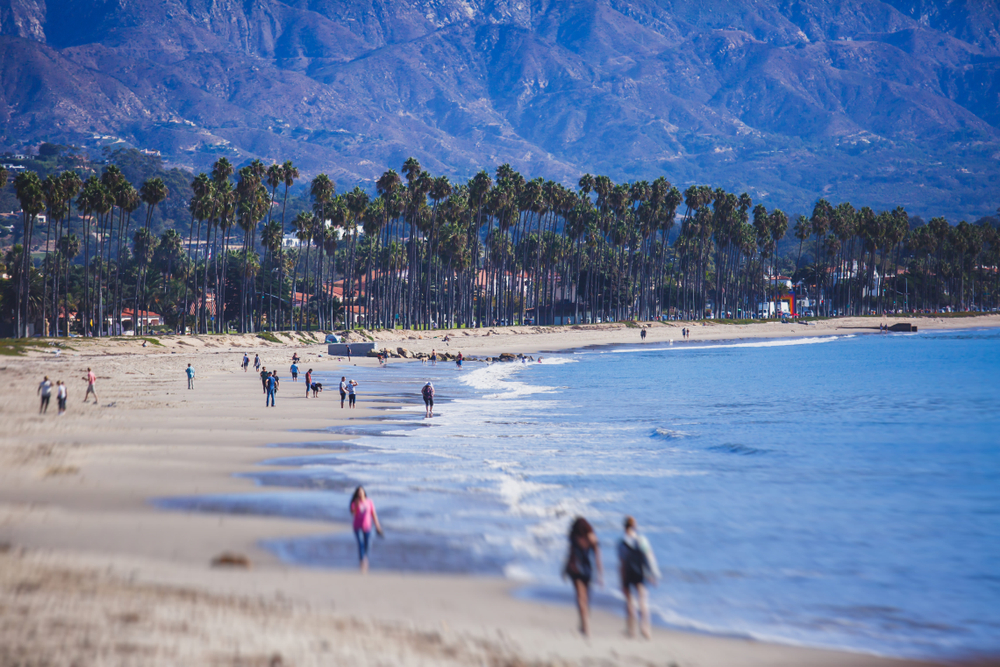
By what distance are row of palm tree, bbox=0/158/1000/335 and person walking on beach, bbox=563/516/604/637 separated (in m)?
63.7

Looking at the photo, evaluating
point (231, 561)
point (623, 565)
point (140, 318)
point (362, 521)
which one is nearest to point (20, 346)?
point (231, 561)

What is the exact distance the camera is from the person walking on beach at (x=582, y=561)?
890cm

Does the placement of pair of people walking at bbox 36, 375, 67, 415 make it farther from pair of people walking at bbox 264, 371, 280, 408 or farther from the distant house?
the distant house

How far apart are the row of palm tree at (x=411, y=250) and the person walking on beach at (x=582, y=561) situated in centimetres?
6368

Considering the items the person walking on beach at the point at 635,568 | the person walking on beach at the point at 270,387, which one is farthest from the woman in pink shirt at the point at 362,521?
the person walking on beach at the point at 270,387

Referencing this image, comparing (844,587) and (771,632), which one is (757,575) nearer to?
(844,587)

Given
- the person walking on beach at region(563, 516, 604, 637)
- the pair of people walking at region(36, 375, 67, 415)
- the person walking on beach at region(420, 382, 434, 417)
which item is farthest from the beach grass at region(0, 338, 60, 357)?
the person walking on beach at region(563, 516, 604, 637)

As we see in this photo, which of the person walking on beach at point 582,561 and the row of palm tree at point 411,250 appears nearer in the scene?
the person walking on beach at point 582,561

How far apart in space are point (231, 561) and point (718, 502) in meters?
9.36

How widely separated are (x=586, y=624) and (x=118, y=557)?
6576 mm

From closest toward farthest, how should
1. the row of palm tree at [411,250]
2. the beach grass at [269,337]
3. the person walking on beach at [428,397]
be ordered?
the person walking on beach at [428,397], the beach grass at [269,337], the row of palm tree at [411,250]

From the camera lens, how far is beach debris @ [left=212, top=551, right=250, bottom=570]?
10.8 meters

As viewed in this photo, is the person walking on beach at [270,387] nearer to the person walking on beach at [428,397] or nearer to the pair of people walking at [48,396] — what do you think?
the person walking on beach at [428,397]

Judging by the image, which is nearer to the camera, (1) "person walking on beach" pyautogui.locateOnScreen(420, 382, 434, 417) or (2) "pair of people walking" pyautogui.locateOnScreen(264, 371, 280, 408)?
(1) "person walking on beach" pyautogui.locateOnScreen(420, 382, 434, 417)
